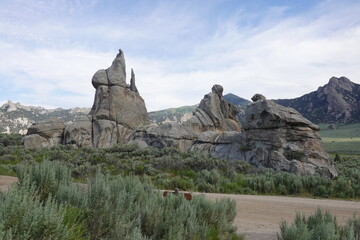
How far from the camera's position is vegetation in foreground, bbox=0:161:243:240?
3.49 meters

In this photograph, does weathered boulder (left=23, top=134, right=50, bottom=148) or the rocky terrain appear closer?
the rocky terrain

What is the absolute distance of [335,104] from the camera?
534 ft

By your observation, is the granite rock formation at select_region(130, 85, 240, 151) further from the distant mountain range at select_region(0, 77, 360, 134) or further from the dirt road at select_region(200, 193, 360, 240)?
the distant mountain range at select_region(0, 77, 360, 134)

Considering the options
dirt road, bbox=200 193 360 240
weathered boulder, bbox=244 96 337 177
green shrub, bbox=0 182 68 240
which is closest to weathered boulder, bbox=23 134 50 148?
weathered boulder, bbox=244 96 337 177

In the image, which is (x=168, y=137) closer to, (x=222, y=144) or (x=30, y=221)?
(x=222, y=144)

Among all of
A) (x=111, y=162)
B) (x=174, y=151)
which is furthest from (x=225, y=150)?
(x=111, y=162)

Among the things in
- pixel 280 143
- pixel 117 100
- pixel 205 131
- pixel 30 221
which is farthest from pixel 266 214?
pixel 117 100

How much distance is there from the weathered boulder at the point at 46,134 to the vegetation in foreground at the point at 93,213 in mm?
36912

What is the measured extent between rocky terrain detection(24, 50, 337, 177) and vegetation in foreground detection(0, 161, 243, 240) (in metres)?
17.4

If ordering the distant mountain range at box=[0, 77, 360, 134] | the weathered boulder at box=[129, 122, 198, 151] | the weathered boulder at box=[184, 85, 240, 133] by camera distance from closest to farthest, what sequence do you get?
the weathered boulder at box=[129, 122, 198, 151]
the weathered boulder at box=[184, 85, 240, 133]
the distant mountain range at box=[0, 77, 360, 134]

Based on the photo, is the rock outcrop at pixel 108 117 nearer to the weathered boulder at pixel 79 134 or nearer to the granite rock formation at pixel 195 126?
the weathered boulder at pixel 79 134

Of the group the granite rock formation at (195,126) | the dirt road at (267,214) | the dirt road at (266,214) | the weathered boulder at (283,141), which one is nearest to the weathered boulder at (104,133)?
the granite rock formation at (195,126)

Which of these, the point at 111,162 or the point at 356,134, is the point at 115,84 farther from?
the point at 356,134

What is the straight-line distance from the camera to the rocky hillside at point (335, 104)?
509 feet
